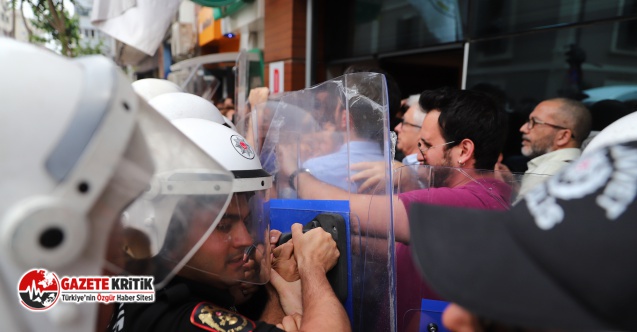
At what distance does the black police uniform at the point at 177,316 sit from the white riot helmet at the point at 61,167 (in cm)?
28

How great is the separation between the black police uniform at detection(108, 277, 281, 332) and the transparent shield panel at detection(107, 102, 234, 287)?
0.19m

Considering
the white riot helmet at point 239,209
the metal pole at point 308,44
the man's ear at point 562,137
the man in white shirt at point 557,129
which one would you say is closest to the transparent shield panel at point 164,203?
the white riot helmet at point 239,209

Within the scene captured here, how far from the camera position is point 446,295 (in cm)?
71

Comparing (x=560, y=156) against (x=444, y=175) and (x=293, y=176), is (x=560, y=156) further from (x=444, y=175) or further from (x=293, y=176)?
(x=293, y=176)

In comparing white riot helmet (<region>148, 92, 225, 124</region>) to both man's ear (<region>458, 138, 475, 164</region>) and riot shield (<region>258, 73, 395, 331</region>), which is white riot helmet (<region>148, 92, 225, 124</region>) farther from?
man's ear (<region>458, 138, 475, 164</region>)

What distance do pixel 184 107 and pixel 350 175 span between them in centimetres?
143

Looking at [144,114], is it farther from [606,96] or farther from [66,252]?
[606,96]

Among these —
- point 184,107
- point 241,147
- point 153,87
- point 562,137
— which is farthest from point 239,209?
point 562,137

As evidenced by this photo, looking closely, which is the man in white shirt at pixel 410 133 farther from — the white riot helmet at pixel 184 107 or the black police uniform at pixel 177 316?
the black police uniform at pixel 177 316

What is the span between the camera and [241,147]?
4.74 ft

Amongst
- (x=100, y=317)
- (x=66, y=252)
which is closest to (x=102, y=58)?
(x=66, y=252)

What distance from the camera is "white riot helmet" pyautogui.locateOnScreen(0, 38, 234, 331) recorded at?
0.70m
